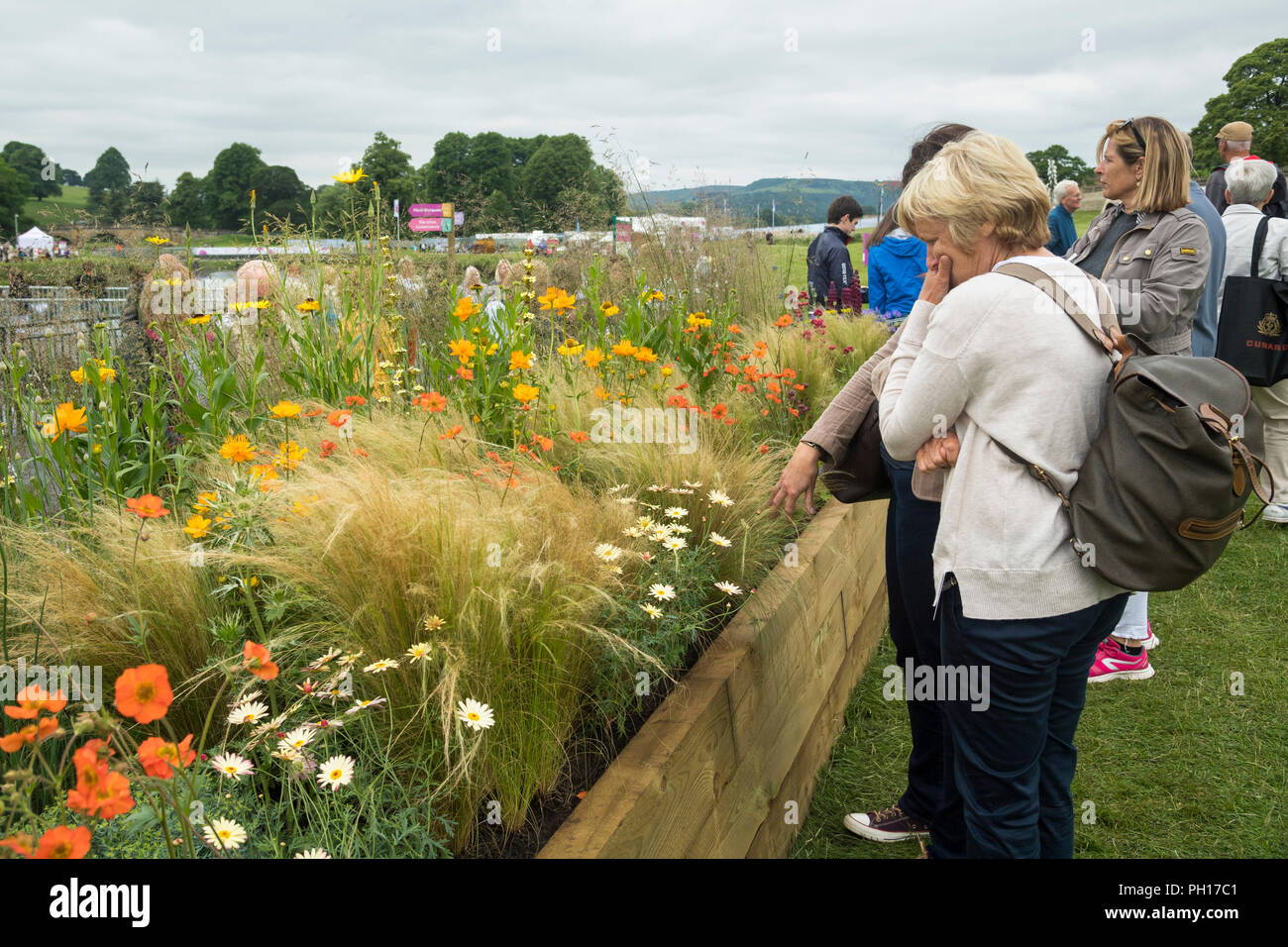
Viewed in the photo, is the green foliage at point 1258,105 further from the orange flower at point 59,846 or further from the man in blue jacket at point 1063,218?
the orange flower at point 59,846

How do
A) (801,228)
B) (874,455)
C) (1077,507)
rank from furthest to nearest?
(801,228), (874,455), (1077,507)

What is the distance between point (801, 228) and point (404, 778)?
269 inches

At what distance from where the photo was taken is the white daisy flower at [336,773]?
4.54 feet

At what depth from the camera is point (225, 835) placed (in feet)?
4.08

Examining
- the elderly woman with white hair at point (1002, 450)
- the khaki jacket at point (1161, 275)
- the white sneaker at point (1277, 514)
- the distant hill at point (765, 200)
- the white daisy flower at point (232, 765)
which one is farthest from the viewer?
the distant hill at point (765, 200)

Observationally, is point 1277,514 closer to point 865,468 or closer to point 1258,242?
point 1258,242

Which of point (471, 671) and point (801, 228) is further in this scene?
point (801, 228)

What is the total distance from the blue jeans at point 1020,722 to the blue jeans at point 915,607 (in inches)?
10.1

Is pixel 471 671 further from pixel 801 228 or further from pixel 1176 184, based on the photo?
pixel 801 228

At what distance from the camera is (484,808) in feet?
5.56

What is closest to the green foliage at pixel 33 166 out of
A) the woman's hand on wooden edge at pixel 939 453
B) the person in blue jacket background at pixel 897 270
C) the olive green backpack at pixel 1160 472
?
the woman's hand on wooden edge at pixel 939 453

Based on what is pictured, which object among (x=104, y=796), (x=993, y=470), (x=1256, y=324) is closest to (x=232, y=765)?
(x=104, y=796)

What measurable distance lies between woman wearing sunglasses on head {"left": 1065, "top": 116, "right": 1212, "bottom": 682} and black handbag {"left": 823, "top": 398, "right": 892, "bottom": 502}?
1.31 m
